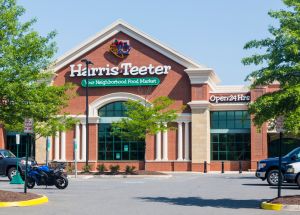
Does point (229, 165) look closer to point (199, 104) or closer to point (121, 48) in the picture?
point (199, 104)

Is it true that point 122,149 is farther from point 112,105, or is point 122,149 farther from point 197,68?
point 197,68

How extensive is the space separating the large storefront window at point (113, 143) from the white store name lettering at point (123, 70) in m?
Result: 2.74

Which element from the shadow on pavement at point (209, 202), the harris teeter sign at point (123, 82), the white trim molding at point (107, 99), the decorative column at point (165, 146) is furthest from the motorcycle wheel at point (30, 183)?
the harris teeter sign at point (123, 82)

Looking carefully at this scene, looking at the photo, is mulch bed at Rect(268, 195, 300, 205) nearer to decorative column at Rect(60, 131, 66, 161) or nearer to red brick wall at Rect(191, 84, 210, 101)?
red brick wall at Rect(191, 84, 210, 101)

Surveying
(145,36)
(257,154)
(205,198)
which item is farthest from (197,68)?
(205,198)

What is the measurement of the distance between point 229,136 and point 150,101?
7.46 metres

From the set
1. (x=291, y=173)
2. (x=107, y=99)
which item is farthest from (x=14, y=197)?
(x=107, y=99)

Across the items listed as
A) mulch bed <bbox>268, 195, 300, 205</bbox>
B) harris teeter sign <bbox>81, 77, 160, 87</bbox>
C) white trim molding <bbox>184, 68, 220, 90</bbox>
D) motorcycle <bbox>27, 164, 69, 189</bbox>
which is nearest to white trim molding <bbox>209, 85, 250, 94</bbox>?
white trim molding <bbox>184, 68, 220, 90</bbox>

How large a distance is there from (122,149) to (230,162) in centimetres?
940

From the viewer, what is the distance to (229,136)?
170ft

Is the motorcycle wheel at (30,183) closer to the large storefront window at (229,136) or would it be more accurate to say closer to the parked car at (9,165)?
the parked car at (9,165)

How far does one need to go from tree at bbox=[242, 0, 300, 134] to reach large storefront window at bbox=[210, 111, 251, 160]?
107 feet

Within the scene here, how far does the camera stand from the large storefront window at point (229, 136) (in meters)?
51.2

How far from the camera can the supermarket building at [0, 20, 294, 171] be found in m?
50.4
